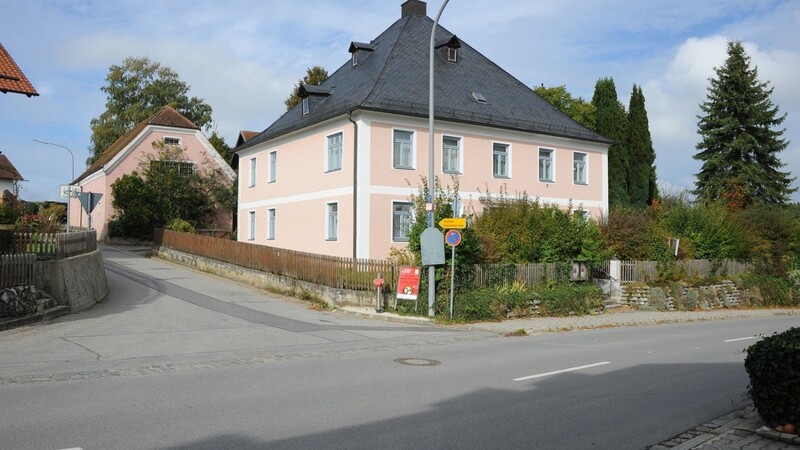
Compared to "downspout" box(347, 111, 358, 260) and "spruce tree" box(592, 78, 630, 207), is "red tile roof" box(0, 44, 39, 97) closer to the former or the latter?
"downspout" box(347, 111, 358, 260)

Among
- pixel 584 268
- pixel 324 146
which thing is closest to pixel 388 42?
pixel 324 146

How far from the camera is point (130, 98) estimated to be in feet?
199

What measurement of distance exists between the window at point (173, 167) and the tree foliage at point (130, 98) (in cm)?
1768

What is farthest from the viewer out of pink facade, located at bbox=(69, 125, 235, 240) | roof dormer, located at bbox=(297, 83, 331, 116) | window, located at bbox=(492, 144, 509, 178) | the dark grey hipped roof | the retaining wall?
pink facade, located at bbox=(69, 125, 235, 240)

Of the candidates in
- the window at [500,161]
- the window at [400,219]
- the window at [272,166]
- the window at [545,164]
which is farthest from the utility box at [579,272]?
the window at [272,166]

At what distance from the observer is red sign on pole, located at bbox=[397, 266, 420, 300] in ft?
61.8

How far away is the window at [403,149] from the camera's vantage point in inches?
1027

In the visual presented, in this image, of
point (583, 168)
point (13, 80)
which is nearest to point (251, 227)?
point (583, 168)

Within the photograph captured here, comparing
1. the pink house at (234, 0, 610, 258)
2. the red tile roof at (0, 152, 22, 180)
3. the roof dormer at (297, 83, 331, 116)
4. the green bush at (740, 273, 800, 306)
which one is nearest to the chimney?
the pink house at (234, 0, 610, 258)

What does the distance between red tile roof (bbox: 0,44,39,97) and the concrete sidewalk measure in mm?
10065

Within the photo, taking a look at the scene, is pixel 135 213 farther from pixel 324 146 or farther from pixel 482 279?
pixel 482 279

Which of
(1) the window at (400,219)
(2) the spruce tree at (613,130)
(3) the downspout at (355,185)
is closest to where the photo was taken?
(3) the downspout at (355,185)

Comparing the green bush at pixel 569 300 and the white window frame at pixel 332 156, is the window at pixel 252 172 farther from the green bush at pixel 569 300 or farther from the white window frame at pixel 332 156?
the green bush at pixel 569 300

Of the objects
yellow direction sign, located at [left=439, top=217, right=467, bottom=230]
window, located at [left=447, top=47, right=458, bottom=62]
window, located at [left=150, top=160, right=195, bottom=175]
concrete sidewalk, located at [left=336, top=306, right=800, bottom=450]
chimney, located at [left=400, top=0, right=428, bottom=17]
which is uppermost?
chimney, located at [left=400, top=0, right=428, bottom=17]
